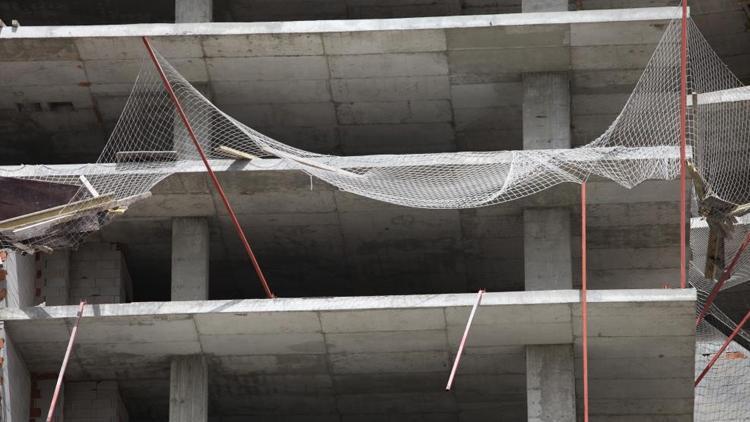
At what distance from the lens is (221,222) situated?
2670 cm

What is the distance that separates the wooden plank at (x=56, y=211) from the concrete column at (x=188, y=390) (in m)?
2.34

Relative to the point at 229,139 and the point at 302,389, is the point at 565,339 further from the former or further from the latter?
the point at 229,139

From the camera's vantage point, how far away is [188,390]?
25.5m

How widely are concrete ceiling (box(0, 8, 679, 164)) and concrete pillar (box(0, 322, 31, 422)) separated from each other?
13.3ft

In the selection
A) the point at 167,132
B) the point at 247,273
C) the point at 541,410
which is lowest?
the point at 541,410

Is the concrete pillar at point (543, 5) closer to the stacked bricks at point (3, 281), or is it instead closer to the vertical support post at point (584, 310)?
the vertical support post at point (584, 310)

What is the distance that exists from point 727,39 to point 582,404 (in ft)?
20.7

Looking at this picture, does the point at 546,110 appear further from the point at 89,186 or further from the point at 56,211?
the point at 56,211

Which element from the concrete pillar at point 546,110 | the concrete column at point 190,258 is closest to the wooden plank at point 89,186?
the concrete column at point 190,258

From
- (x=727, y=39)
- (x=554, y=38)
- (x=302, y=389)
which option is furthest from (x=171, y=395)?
(x=727, y=39)

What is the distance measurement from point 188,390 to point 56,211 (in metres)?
2.93

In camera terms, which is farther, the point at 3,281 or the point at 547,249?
the point at 547,249

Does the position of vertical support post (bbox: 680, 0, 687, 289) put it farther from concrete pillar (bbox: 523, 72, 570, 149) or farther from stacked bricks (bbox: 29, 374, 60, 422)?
→ stacked bricks (bbox: 29, 374, 60, 422)

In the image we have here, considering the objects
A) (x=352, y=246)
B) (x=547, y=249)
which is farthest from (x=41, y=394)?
(x=547, y=249)
